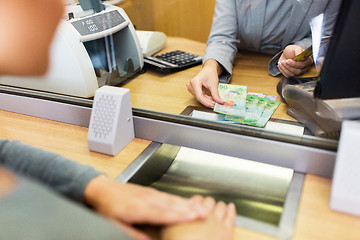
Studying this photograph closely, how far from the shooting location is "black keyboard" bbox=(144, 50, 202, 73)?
1188 millimetres

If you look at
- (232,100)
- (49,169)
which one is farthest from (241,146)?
(49,169)

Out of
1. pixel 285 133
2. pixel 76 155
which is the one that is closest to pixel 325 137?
pixel 285 133

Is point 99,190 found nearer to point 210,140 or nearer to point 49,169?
point 49,169

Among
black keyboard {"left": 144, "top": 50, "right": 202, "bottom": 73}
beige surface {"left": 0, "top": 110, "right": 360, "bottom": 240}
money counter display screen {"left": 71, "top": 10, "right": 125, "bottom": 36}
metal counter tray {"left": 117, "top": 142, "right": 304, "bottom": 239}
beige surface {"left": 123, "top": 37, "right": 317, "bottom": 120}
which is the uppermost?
money counter display screen {"left": 71, "top": 10, "right": 125, "bottom": 36}

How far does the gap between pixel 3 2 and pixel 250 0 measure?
2.83 ft

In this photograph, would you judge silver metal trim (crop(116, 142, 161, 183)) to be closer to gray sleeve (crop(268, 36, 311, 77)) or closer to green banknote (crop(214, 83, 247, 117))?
green banknote (crop(214, 83, 247, 117))

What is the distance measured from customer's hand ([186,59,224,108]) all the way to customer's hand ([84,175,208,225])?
0.40m

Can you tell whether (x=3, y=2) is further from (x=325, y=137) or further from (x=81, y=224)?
(x=325, y=137)

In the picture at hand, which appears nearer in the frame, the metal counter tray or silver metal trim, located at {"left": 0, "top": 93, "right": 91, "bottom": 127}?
the metal counter tray

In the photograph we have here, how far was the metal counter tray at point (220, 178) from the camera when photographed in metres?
0.73

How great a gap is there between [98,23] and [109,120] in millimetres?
381

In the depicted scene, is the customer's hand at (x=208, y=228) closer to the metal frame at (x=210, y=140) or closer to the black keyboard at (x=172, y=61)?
the metal frame at (x=210, y=140)

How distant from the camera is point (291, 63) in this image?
3.36 ft

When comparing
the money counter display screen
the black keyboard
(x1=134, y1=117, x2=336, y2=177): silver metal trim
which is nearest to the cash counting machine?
the money counter display screen
